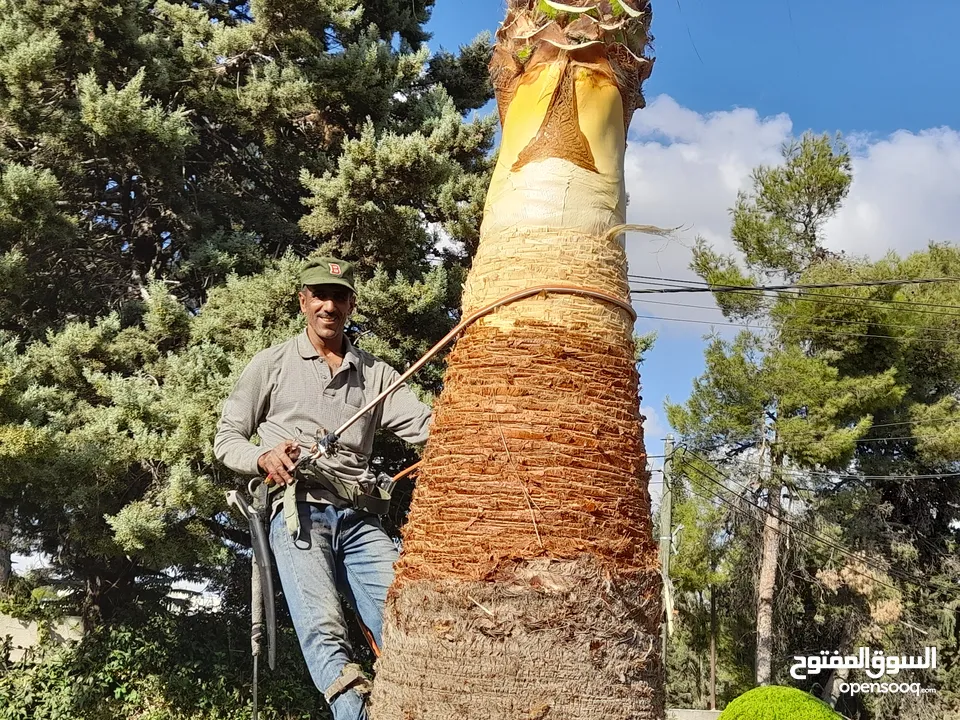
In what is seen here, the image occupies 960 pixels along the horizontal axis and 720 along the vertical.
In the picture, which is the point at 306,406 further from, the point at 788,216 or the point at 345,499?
the point at 788,216

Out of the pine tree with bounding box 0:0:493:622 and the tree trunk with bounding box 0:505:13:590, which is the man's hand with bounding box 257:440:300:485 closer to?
the pine tree with bounding box 0:0:493:622

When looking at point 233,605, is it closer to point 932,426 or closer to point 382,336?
point 382,336

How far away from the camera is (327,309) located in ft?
A: 11.3

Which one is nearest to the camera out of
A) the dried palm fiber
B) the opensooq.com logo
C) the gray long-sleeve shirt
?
the dried palm fiber

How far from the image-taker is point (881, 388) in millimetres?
19781

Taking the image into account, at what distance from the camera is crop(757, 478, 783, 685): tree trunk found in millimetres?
20188

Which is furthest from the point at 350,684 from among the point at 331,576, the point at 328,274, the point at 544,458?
the point at 328,274

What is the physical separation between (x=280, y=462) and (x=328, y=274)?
768 millimetres

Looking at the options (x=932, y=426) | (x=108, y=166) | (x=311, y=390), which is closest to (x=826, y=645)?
(x=932, y=426)

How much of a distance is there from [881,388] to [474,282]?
1885cm

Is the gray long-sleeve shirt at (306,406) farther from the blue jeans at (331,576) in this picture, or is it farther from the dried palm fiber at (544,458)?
the dried palm fiber at (544,458)

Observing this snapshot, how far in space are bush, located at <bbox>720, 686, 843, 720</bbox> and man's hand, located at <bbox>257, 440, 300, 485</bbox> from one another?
3554mm

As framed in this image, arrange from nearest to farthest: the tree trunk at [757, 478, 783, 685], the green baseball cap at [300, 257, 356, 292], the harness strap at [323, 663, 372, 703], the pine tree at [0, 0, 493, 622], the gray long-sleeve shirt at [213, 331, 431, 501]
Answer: the harness strap at [323, 663, 372, 703]
the gray long-sleeve shirt at [213, 331, 431, 501]
the green baseball cap at [300, 257, 356, 292]
the pine tree at [0, 0, 493, 622]
the tree trunk at [757, 478, 783, 685]

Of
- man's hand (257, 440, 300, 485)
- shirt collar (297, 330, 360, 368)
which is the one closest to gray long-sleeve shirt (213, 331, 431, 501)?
shirt collar (297, 330, 360, 368)
